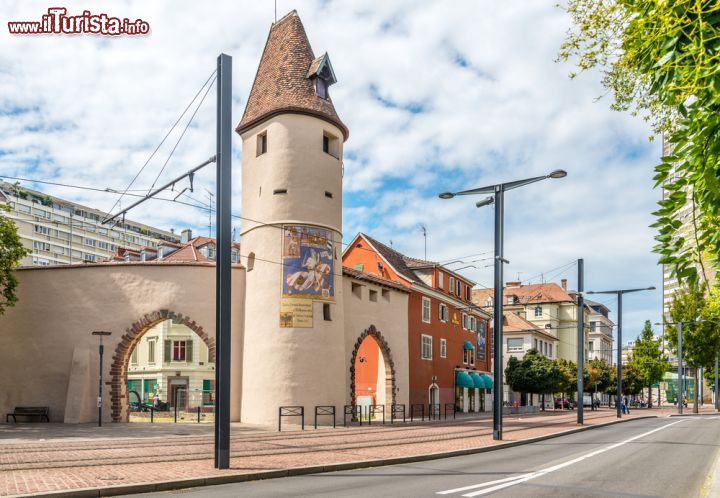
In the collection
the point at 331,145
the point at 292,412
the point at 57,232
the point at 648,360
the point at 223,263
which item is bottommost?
the point at 648,360

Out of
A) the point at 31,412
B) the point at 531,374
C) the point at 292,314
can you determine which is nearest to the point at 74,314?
the point at 31,412

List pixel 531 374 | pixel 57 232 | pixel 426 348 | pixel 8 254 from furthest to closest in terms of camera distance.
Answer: pixel 57 232 < pixel 531 374 < pixel 426 348 < pixel 8 254

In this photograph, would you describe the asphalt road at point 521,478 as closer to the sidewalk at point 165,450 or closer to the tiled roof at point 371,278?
the sidewalk at point 165,450

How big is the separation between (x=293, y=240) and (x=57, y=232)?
286 ft

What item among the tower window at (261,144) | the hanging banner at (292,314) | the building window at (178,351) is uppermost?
the tower window at (261,144)

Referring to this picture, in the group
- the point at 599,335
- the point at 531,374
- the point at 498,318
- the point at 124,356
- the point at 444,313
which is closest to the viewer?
the point at 498,318

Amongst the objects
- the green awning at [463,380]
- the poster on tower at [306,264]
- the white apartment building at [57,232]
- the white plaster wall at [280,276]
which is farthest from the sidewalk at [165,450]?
the white apartment building at [57,232]

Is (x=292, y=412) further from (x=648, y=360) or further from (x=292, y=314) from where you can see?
(x=648, y=360)

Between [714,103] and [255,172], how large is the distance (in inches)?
1118

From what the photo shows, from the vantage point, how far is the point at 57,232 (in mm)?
104562

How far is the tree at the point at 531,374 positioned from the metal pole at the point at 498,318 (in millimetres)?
36357

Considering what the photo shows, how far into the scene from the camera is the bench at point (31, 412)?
27.5 meters

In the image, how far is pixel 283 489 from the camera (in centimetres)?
1112

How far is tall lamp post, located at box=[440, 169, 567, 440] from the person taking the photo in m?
22.1
